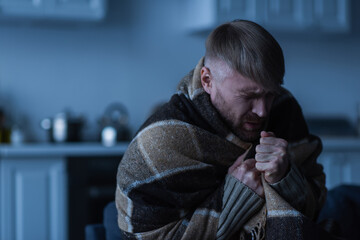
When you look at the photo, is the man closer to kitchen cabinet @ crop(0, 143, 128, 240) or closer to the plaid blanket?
the plaid blanket

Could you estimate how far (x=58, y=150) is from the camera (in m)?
2.85

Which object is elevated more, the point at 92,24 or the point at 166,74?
the point at 92,24

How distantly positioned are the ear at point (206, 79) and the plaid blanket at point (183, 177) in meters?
0.02

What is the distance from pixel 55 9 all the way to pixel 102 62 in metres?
0.62

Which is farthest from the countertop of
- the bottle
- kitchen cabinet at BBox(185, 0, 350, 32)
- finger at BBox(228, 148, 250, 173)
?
finger at BBox(228, 148, 250, 173)

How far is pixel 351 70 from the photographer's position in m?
4.07

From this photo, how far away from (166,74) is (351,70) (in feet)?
5.54

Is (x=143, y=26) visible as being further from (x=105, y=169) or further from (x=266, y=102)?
(x=266, y=102)

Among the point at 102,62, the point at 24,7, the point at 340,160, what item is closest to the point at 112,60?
the point at 102,62

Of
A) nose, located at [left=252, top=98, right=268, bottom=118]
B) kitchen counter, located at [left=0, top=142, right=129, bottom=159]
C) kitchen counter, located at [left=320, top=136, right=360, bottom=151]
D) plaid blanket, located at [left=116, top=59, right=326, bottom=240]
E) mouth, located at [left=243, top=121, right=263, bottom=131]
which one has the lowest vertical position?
kitchen counter, located at [left=320, top=136, right=360, bottom=151]

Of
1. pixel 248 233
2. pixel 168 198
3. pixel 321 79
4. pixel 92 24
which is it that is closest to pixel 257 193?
pixel 248 233

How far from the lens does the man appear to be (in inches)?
37.9

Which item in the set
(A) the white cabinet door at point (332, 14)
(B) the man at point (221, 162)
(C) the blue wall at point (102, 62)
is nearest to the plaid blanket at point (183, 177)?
(B) the man at point (221, 162)

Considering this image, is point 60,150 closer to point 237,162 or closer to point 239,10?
point 239,10
